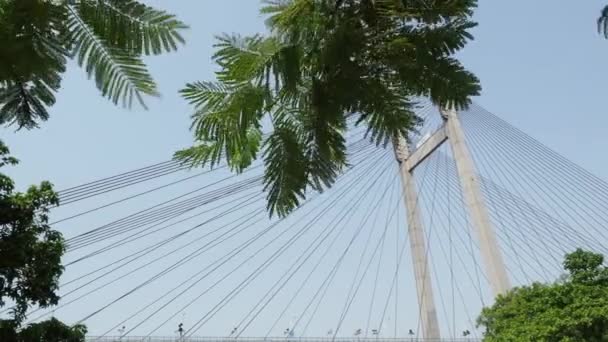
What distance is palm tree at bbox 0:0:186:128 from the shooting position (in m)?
1.84

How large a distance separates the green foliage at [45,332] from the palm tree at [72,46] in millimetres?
5758

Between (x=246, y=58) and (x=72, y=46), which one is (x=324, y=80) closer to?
(x=246, y=58)

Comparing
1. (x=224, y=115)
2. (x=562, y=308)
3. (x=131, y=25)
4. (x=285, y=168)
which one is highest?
(x=562, y=308)

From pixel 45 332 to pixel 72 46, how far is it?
20.0ft

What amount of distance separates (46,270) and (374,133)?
6300mm

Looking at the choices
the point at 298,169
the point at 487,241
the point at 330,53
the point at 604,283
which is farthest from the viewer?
the point at 487,241

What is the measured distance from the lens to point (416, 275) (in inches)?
713

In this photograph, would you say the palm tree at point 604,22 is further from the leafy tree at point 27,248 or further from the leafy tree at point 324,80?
the leafy tree at point 27,248

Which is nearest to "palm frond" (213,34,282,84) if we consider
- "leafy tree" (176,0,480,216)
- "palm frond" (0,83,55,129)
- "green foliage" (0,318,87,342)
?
"leafy tree" (176,0,480,216)

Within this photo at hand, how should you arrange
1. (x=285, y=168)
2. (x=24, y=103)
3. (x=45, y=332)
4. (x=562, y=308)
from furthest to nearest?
(x=562, y=308) < (x=45, y=332) < (x=285, y=168) < (x=24, y=103)

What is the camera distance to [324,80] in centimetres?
220

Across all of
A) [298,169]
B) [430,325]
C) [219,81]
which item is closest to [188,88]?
[219,81]

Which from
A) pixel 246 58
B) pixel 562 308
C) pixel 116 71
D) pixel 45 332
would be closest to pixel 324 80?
pixel 246 58

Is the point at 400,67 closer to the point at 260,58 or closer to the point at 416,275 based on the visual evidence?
the point at 260,58
